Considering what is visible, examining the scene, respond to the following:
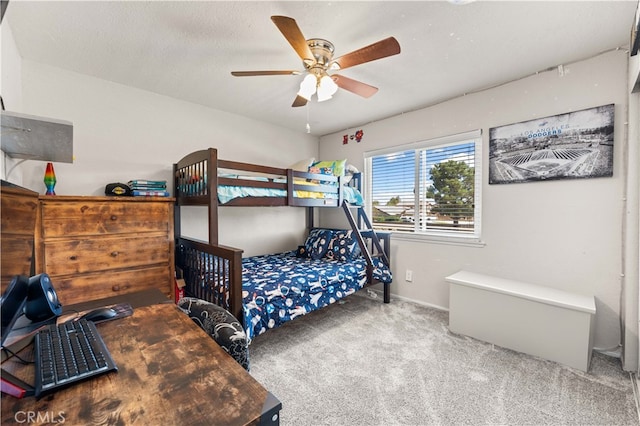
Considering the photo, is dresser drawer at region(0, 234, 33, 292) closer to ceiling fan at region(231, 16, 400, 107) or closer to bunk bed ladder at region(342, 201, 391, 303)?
ceiling fan at region(231, 16, 400, 107)

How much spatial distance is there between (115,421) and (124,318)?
2.25ft

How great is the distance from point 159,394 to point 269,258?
2.63 metres

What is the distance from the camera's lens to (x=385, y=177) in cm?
351

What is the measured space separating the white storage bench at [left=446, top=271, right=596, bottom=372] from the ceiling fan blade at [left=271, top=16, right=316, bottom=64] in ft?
7.15

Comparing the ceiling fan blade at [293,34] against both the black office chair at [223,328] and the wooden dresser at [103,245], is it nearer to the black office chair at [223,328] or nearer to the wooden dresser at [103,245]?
the black office chair at [223,328]

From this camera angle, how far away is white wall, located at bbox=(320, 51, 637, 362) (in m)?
2.01

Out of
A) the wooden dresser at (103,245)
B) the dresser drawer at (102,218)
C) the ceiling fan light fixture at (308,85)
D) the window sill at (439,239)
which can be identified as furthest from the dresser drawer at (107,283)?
the window sill at (439,239)

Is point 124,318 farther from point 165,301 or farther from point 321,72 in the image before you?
point 321,72

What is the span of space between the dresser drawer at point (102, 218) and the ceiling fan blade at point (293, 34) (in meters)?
1.64

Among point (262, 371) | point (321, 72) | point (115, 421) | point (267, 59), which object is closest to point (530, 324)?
point (262, 371)

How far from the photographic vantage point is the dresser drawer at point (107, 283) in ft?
6.04

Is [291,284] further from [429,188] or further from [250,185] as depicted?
[429,188]

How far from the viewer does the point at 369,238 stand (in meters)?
3.36

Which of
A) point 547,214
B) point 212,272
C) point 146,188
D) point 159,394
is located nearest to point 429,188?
point 547,214
